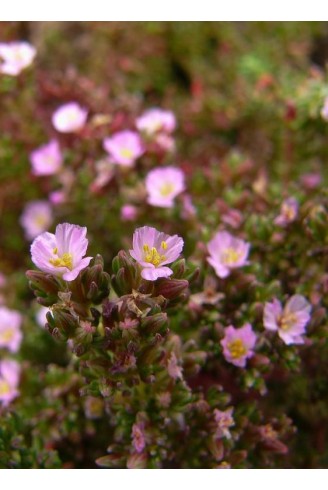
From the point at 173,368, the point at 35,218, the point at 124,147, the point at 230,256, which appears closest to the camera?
the point at 173,368

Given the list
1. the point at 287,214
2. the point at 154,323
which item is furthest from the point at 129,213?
the point at 154,323

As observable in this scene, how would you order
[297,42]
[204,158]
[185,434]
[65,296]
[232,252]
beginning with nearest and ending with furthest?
1. [65,296]
2. [185,434]
3. [232,252]
4. [204,158]
5. [297,42]

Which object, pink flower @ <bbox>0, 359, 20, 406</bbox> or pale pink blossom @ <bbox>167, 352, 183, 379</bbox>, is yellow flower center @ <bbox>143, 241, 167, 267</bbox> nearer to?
pale pink blossom @ <bbox>167, 352, 183, 379</bbox>

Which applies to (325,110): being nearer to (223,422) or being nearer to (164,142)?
(164,142)

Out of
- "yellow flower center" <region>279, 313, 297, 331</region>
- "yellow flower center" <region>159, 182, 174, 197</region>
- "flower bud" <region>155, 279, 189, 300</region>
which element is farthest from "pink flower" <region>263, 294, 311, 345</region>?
"yellow flower center" <region>159, 182, 174, 197</region>

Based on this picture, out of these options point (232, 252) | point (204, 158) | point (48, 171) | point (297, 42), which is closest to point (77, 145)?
point (48, 171)

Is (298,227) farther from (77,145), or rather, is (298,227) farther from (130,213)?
(77,145)
